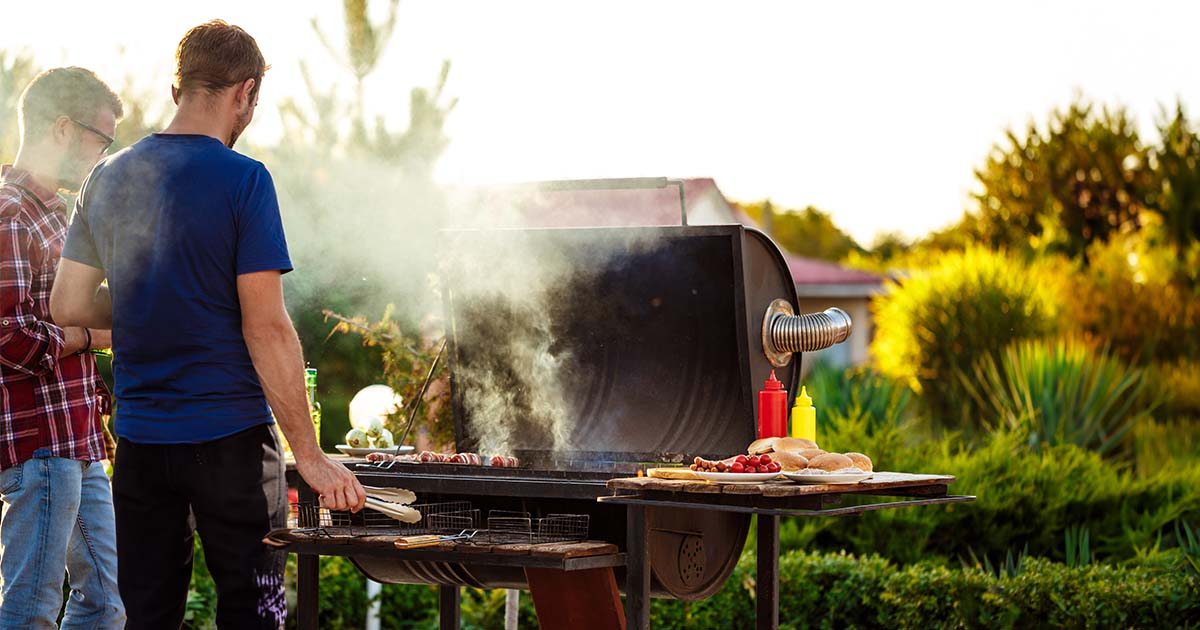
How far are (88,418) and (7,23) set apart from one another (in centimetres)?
747

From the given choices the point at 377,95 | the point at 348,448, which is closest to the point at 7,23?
the point at 377,95

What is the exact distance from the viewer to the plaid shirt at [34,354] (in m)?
3.31

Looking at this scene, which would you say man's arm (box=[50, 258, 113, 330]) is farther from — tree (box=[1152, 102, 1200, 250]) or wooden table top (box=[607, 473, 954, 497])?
tree (box=[1152, 102, 1200, 250])

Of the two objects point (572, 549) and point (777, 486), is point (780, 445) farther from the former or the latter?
point (572, 549)

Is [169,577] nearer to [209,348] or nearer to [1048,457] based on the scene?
[209,348]

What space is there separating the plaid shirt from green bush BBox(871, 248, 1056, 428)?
765 centimetres

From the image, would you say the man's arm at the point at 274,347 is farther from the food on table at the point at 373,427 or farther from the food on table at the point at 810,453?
the food on table at the point at 373,427

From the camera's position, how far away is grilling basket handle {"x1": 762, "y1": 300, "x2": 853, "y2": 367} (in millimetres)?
4152

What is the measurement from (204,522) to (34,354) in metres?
0.81

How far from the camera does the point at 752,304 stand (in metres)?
4.18

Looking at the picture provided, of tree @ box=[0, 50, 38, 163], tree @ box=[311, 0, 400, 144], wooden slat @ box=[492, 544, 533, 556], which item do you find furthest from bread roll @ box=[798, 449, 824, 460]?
tree @ box=[311, 0, 400, 144]

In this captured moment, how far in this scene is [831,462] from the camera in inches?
133

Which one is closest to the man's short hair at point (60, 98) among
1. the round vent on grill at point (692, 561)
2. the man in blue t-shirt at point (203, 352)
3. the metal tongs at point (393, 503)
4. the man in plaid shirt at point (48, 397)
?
the man in plaid shirt at point (48, 397)

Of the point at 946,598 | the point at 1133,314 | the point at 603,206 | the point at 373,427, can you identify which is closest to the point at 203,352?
the point at 373,427
